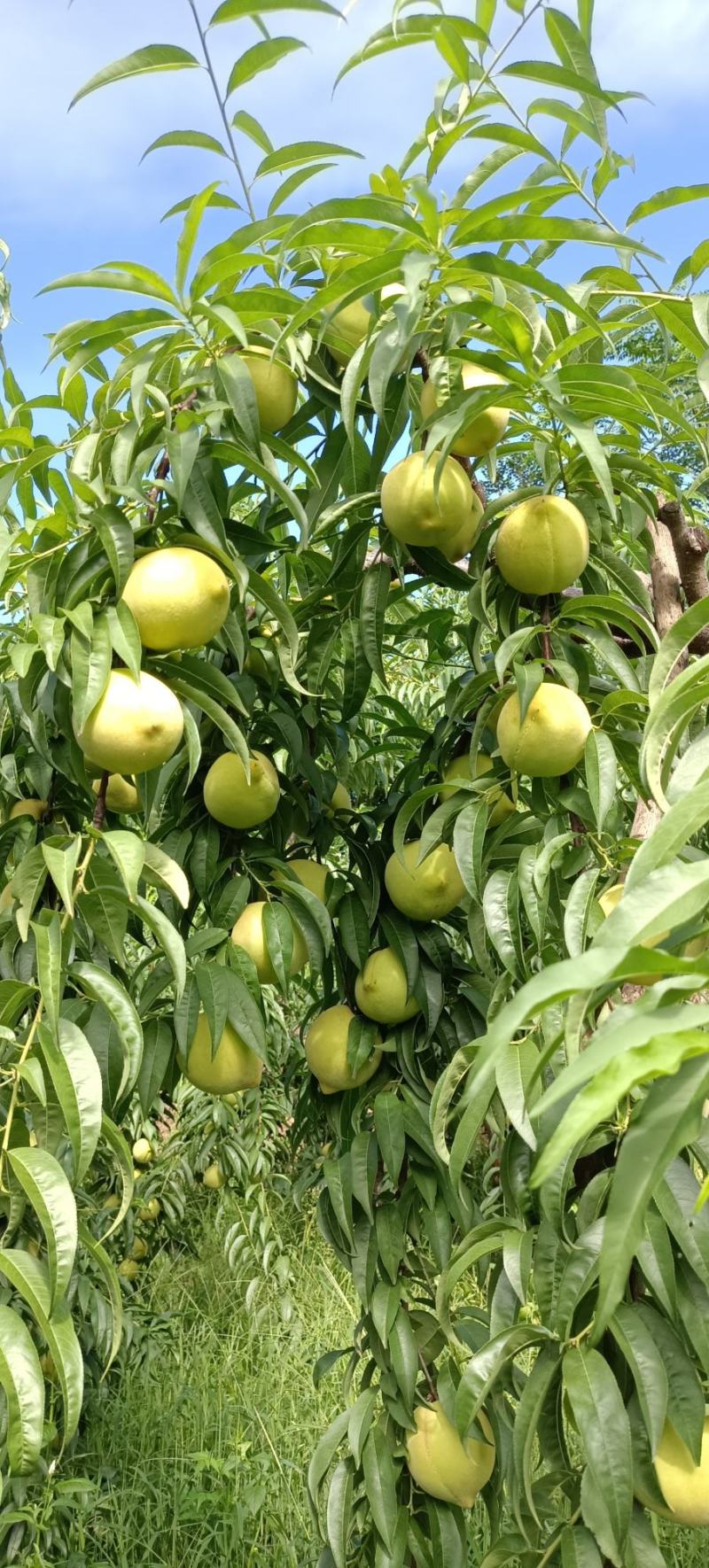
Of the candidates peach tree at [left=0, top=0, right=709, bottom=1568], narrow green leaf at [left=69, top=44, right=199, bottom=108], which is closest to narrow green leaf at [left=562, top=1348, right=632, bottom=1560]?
peach tree at [left=0, top=0, right=709, bottom=1568]

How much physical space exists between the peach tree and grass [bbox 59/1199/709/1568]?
3.51 ft

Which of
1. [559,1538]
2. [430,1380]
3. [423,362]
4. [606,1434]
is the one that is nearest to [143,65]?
[423,362]

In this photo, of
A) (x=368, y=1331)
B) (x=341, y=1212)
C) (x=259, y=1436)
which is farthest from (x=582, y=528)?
(x=259, y=1436)

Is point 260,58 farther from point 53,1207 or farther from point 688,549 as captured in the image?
point 53,1207

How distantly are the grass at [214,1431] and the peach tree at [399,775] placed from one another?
3.51ft

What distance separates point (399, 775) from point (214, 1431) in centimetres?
223

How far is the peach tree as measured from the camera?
91 centimetres

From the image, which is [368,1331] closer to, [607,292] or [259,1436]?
[607,292]

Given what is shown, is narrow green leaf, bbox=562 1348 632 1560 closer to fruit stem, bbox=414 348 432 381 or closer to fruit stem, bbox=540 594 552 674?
fruit stem, bbox=540 594 552 674

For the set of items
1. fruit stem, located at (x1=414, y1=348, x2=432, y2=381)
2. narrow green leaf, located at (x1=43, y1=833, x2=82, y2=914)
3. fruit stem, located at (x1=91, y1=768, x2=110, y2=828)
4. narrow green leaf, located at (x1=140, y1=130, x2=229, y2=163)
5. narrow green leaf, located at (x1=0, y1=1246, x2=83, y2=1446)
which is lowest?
narrow green leaf, located at (x1=0, y1=1246, x2=83, y2=1446)

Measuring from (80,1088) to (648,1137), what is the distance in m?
0.55

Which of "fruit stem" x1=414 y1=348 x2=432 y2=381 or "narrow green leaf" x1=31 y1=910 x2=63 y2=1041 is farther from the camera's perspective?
"fruit stem" x1=414 y1=348 x2=432 y2=381

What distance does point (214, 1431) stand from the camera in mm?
2979

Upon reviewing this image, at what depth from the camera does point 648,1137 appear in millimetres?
399
